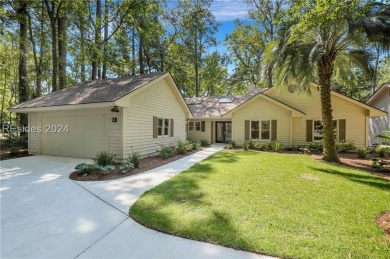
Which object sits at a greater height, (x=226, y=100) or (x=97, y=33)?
(x=97, y=33)

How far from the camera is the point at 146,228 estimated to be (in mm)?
3496

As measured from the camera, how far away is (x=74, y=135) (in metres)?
10.5

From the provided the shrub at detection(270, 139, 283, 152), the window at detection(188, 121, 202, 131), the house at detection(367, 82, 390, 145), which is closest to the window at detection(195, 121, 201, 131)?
the window at detection(188, 121, 202, 131)

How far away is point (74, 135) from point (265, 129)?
12.7 m

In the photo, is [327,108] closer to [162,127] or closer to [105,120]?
[162,127]

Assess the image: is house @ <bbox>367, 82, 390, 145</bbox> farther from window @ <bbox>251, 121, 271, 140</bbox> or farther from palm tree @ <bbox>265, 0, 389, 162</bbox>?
window @ <bbox>251, 121, 271, 140</bbox>

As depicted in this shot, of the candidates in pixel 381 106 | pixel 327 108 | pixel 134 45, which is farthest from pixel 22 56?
pixel 381 106

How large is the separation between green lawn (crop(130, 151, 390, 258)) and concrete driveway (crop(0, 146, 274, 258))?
0.27 m

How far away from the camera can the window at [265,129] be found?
1577cm

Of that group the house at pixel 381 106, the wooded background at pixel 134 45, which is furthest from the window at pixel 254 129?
the house at pixel 381 106

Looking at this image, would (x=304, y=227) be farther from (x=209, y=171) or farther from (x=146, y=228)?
(x=209, y=171)

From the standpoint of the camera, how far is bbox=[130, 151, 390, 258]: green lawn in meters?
3.00

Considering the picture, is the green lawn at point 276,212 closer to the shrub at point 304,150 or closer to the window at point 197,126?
the shrub at point 304,150

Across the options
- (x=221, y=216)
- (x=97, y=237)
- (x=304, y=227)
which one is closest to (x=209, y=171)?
(x=221, y=216)
